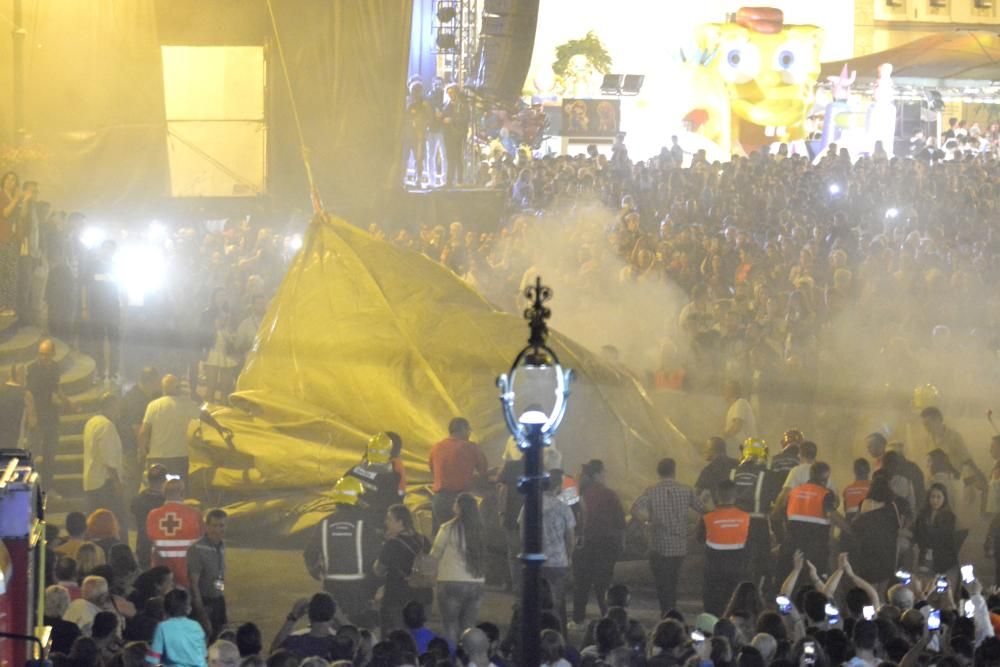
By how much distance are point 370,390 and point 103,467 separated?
2389 millimetres

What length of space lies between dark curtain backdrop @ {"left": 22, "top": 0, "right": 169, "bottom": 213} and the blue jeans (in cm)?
1109

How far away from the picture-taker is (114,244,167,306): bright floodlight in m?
19.3

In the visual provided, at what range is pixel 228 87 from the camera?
69.7 ft

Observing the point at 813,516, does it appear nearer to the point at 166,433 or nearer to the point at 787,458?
the point at 787,458

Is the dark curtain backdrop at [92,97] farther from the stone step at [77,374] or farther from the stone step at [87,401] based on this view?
the stone step at [87,401]

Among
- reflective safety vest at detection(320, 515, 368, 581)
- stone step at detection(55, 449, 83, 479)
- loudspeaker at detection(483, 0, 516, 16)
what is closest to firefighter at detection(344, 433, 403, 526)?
reflective safety vest at detection(320, 515, 368, 581)

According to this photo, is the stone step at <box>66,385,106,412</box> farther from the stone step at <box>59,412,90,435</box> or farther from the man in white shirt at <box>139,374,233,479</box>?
the man in white shirt at <box>139,374,233,479</box>

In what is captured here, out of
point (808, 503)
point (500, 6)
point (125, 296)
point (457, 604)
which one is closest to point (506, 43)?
point (500, 6)

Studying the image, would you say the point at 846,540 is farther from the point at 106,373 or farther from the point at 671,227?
the point at 671,227

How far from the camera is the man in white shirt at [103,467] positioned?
1313cm

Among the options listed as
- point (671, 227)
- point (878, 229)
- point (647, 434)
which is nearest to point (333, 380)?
point (647, 434)

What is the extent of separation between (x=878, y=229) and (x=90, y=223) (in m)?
11.1

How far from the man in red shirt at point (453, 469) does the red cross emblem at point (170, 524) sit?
2.15 metres

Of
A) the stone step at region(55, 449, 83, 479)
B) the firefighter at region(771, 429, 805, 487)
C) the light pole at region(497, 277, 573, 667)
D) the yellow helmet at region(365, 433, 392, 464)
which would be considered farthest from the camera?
the stone step at region(55, 449, 83, 479)
